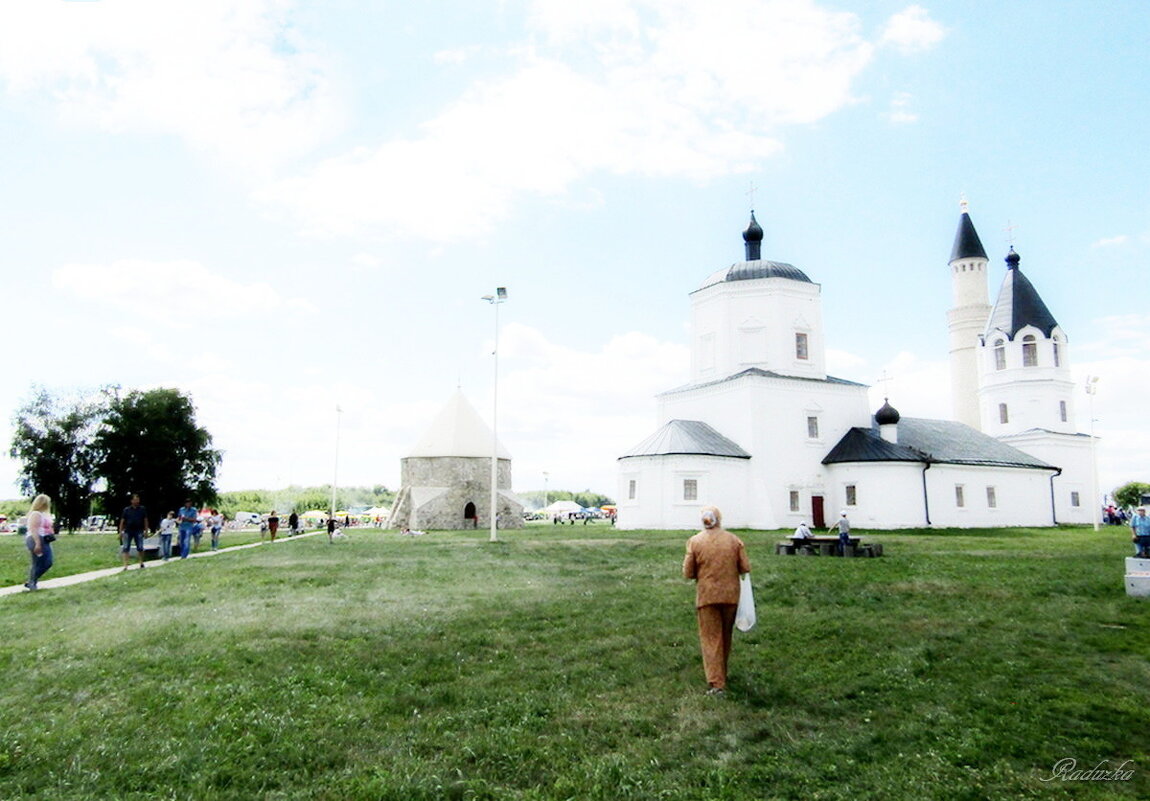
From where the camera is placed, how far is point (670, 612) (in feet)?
40.8

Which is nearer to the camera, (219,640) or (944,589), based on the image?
(219,640)

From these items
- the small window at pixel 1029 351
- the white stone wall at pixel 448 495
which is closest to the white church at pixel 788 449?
the small window at pixel 1029 351

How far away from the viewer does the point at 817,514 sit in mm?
40781

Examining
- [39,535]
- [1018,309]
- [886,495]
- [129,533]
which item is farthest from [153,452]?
[1018,309]

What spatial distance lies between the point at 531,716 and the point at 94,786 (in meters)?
3.58

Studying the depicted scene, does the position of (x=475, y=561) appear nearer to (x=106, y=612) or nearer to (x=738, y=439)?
(x=106, y=612)

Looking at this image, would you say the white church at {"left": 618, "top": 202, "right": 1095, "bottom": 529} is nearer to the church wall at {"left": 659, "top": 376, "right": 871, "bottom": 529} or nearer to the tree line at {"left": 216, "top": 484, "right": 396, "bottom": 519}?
the church wall at {"left": 659, "top": 376, "right": 871, "bottom": 529}

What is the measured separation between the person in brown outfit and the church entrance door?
34.3 m

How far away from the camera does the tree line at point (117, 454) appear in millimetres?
36219

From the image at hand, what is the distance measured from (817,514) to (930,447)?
777 cm

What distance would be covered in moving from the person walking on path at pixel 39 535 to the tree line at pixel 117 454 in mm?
22577

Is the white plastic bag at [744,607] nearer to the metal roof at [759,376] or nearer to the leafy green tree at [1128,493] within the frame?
the metal roof at [759,376]

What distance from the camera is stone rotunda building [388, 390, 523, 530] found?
49625 mm

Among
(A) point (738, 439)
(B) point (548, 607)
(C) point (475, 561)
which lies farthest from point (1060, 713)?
(A) point (738, 439)
